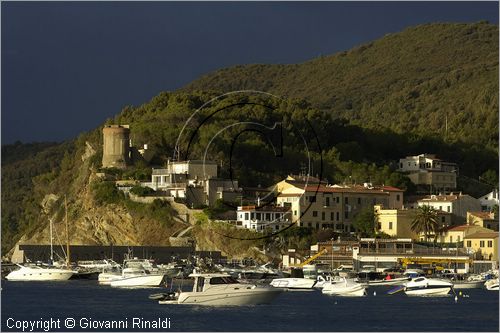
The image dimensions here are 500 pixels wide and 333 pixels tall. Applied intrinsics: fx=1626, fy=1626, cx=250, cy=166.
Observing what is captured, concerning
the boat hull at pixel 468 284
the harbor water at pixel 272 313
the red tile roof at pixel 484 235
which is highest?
the red tile roof at pixel 484 235

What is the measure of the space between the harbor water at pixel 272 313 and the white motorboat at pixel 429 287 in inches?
33.1

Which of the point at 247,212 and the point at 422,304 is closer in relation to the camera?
the point at 422,304

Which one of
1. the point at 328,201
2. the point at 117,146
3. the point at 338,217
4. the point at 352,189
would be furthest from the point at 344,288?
the point at 117,146

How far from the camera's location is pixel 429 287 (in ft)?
269

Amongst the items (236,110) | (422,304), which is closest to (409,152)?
(236,110)

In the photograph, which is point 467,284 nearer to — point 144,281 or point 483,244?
point 144,281

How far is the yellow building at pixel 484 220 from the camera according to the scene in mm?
118750

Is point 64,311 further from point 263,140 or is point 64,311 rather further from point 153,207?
point 263,140

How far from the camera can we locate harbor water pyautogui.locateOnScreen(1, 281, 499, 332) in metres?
61.1

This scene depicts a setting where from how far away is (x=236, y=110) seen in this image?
459 ft

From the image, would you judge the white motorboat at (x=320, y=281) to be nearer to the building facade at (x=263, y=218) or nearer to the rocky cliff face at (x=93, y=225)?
the building facade at (x=263, y=218)

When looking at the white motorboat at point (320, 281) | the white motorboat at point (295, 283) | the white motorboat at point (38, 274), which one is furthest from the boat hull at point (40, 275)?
the white motorboat at point (320, 281)

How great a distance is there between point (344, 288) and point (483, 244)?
3295 cm

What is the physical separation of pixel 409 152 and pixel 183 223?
116 ft
